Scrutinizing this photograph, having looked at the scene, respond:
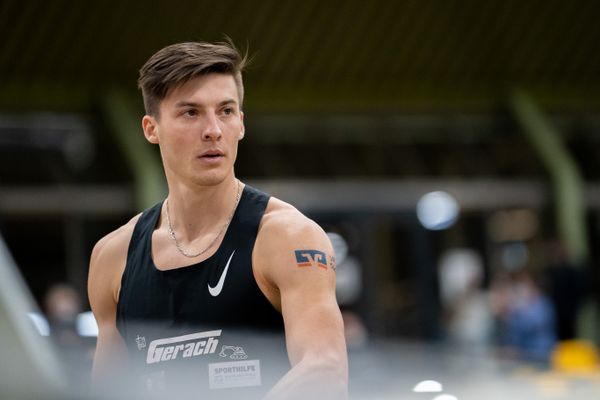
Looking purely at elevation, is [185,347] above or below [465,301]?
below

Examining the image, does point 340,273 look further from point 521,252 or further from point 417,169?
point 521,252

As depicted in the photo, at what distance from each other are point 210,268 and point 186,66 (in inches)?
20.4

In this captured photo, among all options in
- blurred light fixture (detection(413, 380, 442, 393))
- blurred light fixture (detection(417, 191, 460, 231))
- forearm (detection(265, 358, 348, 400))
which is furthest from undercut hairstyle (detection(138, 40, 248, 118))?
blurred light fixture (detection(417, 191, 460, 231))

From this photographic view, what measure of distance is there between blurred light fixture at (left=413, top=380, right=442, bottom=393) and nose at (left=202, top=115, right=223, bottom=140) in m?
0.89

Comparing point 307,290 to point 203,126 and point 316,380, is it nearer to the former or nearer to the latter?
point 316,380

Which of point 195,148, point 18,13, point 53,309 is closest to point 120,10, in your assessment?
point 18,13

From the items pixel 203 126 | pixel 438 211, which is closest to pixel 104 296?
pixel 203 126

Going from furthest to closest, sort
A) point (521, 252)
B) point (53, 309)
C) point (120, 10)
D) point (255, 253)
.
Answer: point (521, 252)
point (120, 10)
point (53, 309)
point (255, 253)

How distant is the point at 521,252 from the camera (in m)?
16.0

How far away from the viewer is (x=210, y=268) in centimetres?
279

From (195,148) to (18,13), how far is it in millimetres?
10815

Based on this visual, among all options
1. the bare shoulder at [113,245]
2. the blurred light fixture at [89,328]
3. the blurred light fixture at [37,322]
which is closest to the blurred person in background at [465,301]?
the blurred light fixture at [89,328]

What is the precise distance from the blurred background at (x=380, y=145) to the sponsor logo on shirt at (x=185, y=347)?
961cm

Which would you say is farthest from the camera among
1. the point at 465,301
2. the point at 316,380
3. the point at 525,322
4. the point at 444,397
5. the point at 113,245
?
the point at 465,301
